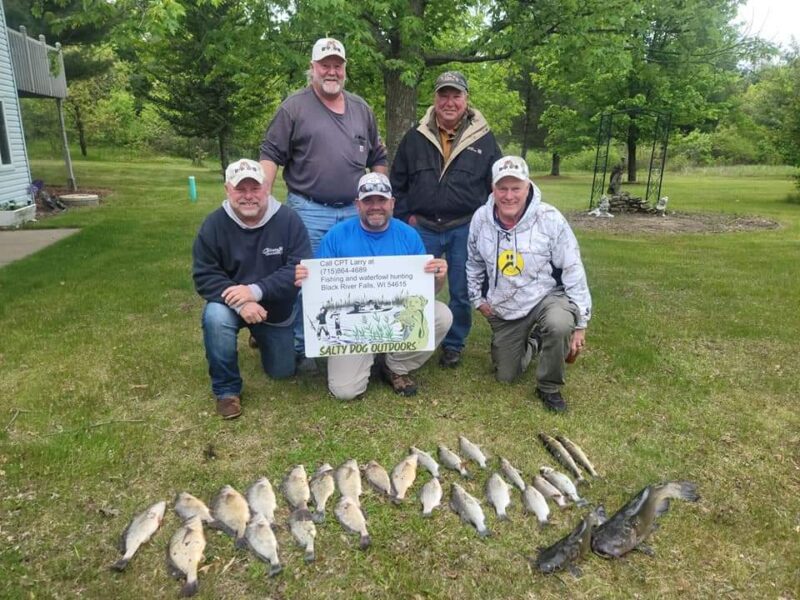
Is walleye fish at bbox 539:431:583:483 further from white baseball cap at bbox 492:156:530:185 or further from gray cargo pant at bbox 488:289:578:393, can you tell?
white baseball cap at bbox 492:156:530:185

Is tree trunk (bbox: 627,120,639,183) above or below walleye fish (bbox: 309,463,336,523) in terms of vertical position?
above

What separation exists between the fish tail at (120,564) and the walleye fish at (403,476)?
131 centimetres

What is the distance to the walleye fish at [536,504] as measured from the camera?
2998 mm

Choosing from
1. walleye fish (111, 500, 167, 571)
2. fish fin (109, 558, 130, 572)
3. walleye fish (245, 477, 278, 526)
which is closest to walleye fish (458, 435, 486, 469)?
walleye fish (245, 477, 278, 526)

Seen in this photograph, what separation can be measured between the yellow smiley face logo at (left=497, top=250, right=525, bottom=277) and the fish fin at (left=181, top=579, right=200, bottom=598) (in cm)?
277

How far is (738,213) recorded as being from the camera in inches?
606

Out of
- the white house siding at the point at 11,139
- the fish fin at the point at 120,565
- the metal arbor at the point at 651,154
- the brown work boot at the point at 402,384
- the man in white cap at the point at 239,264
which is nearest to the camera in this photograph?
the fish fin at the point at 120,565

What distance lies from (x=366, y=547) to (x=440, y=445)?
100 cm

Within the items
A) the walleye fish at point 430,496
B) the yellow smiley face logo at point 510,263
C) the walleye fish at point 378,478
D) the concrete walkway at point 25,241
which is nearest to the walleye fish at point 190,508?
the walleye fish at point 378,478

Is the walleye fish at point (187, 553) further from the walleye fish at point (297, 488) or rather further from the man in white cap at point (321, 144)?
the man in white cap at point (321, 144)

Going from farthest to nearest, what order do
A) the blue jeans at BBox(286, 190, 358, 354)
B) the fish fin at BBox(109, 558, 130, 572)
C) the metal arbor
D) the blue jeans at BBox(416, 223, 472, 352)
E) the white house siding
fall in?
the metal arbor, the white house siding, the blue jeans at BBox(416, 223, 472, 352), the blue jeans at BBox(286, 190, 358, 354), the fish fin at BBox(109, 558, 130, 572)

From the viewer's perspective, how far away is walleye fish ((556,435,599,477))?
3.41 metres

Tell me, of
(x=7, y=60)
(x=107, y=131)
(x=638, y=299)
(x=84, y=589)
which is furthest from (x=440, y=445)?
(x=107, y=131)

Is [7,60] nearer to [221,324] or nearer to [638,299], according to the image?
[221,324]
